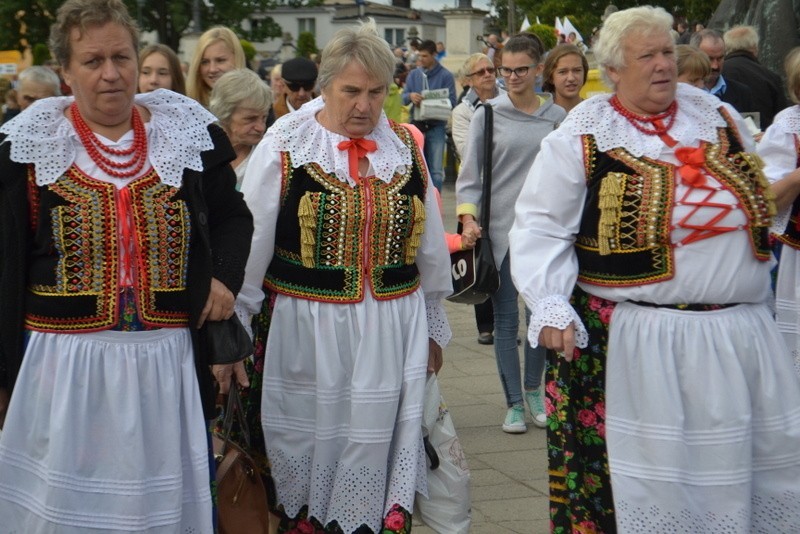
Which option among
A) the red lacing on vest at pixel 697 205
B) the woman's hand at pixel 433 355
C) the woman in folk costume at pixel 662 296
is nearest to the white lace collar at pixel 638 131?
the woman in folk costume at pixel 662 296

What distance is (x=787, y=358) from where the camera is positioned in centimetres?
447

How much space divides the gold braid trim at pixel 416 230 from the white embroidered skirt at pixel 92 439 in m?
1.26

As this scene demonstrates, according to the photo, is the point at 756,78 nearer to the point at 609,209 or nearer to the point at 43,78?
the point at 43,78

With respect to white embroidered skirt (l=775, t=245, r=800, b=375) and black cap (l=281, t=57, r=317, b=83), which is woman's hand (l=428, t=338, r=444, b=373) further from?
black cap (l=281, t=57, r=317, b=83)

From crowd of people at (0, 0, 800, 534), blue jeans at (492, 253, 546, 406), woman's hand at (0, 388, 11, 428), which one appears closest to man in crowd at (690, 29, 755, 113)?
blue jeans at (492, 253, 546, 406)

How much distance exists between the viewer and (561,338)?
4371 millimetres

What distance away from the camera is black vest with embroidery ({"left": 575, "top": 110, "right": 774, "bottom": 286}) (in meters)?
4.37

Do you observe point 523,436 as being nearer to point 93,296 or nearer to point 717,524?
point 717,524

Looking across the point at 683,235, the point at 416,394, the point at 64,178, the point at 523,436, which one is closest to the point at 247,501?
the point at 416,394

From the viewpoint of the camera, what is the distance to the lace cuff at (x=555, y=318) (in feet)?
14.3

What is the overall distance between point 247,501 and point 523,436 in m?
2.69

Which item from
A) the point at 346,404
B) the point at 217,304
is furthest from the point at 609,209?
the point at 217,304

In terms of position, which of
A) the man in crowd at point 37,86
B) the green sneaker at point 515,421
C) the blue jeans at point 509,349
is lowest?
the green sneaker at point 515,421

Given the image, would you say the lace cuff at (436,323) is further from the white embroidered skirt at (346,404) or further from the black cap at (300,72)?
the black cap at (300,72)
